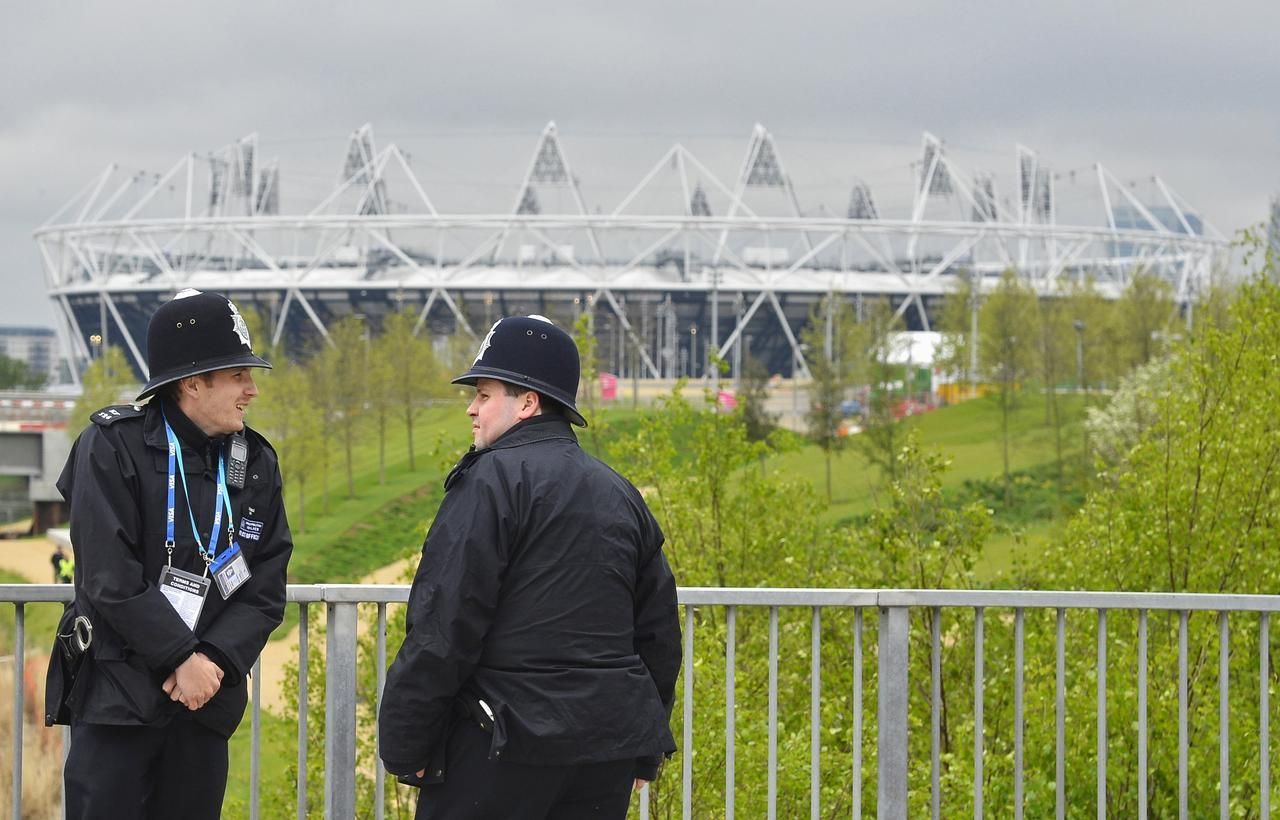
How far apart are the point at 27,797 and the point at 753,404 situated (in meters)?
23.8

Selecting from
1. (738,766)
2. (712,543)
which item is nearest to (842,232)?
(712,543)

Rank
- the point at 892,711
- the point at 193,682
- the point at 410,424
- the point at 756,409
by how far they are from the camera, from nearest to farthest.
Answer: the point at 193,682, the point at 892,711, the point at 756,409, the point at 410,424

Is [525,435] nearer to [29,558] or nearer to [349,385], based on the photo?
[29,558]

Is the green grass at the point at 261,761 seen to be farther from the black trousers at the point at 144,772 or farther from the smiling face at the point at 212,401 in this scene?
the smiling face at the point at 212,401

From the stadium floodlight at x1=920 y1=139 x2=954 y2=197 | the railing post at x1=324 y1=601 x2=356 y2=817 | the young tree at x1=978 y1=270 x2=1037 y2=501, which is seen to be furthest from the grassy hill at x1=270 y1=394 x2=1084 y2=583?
the stadium floodlight at x1=920 y1=139 x2=954 y2=197

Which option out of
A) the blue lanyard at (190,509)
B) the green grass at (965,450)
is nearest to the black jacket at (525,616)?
→ the blue lanyard at (190,509)

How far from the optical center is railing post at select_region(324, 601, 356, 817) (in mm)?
3963

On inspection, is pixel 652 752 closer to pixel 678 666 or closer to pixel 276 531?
pixel 678 666

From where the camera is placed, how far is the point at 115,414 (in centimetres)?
327

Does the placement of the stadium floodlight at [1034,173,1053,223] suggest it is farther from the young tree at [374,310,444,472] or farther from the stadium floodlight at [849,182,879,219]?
the young tree at [374,310,444,472]

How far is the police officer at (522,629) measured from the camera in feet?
9.54

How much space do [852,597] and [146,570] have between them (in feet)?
6.28

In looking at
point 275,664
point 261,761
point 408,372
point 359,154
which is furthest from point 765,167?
point 261,761

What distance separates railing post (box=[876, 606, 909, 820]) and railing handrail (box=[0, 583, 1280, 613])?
3.0 inches
